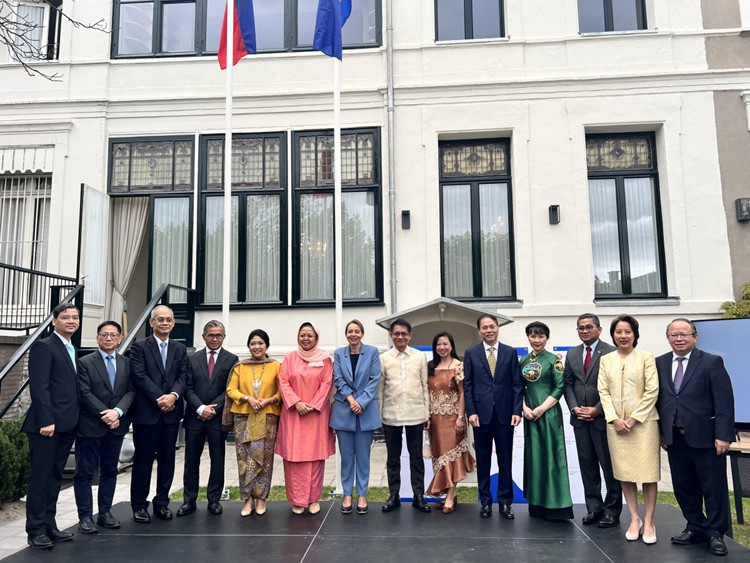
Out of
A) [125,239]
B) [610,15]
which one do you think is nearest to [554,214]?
[610,15]

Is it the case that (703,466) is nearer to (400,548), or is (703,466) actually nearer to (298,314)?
(400,548)

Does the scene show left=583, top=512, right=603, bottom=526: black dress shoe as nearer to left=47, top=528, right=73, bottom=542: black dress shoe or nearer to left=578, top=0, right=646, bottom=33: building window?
left=47, top=528, right=73, bottom=542: black dress shoe

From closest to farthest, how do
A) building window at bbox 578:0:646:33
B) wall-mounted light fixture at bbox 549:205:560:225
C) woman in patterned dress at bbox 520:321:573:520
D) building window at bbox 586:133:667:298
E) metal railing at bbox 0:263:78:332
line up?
woman in patterned dress at bbox 520:321:573:520, metal railing at bbox 0:263:78:332, wall-mounted light fixture at bbox 549:205:560:225, building window at bbox 586:133:667:298, building window at bbox 578:0:646:33

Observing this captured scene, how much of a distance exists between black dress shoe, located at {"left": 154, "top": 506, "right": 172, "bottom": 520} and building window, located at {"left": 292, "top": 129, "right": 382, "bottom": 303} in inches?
190

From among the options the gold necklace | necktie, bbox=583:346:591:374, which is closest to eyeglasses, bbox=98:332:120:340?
the gold necklace

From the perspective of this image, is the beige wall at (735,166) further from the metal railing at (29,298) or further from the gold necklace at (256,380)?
the metal railing at (29,298)

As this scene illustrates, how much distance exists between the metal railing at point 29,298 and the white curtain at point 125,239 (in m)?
0.92

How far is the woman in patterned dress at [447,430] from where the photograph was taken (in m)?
5.47

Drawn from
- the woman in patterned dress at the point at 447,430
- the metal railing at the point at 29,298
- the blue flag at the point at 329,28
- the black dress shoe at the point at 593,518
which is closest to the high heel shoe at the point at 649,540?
Answer: the black dress shoe at the point at 593,518

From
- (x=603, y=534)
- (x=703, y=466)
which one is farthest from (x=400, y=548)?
(x=703, y=466)

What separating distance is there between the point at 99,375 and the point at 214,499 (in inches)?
62.5

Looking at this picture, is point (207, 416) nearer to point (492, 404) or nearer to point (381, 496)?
point (381, 496)

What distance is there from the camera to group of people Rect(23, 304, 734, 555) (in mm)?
4680

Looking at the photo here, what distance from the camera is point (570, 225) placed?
9539 millimetres
